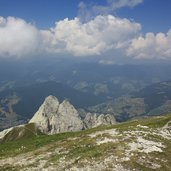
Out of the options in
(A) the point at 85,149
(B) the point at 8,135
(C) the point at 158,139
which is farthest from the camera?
(B) the point at 8,135

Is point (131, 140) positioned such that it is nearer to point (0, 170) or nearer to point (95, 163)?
point (95, 163)

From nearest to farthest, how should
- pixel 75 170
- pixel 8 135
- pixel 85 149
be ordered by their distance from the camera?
pixel 75 170 < pixel 85 149 < pixel 8 135

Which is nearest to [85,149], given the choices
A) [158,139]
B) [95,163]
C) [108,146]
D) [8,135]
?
[108,146]

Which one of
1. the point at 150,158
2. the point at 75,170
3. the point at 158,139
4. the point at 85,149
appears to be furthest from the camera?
the point at 158,139

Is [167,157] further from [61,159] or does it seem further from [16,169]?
[16,169]

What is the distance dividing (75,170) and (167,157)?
13.2 m

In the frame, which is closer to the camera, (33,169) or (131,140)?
(33,169)

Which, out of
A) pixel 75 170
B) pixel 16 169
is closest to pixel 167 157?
pixel 75 170

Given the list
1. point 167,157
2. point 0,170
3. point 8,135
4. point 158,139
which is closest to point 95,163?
point 167,157

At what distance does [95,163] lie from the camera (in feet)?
134

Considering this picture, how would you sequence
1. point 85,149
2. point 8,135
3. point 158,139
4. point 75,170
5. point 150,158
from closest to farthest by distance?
point 75,170
point 150,158
point 85,149
point 158,139
point 8,135

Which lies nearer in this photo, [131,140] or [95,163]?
[95,163]

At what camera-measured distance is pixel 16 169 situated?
1677 inches

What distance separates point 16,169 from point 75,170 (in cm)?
891
